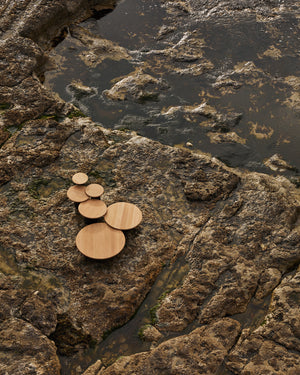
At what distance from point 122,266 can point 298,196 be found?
9.77 ft

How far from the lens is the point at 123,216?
14.3 ft

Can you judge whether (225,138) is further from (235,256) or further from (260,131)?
(235,256)

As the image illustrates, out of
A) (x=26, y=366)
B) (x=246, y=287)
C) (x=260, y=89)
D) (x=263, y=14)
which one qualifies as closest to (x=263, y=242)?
(x=246, y=287)

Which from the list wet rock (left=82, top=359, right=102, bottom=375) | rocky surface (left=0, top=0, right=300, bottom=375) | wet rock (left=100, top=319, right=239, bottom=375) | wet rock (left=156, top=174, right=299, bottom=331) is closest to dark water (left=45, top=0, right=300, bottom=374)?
wet rock (left=156, top=174, right=299, bottom=331)

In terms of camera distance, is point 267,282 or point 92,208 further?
point 92,208

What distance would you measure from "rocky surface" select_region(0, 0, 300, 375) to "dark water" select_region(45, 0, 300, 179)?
0.51 m

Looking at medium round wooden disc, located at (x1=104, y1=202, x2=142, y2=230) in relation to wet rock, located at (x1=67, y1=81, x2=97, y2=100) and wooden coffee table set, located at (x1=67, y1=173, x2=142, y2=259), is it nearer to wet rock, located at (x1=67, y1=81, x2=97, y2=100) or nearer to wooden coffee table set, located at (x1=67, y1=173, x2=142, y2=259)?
wooden coffee table set, located at (x1=67, y1=173, x2=142, y2=259)

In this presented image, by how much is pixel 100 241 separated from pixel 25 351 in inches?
55.7

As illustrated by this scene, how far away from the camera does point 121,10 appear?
870cm

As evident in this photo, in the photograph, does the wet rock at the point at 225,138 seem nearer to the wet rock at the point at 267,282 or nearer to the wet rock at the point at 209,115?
the wet rock at the point at 209,115

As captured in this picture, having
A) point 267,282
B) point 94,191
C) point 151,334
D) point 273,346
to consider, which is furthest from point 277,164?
point 151,334

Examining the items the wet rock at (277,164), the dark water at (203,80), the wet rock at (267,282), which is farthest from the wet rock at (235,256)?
the dark water at (203,80)

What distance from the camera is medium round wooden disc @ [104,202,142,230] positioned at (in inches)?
169

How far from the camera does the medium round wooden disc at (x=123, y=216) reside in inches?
169
